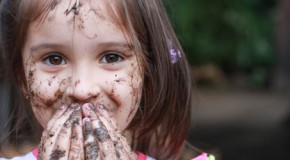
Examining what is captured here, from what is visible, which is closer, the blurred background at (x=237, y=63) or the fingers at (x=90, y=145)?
the fingers at (x=90, y=145)

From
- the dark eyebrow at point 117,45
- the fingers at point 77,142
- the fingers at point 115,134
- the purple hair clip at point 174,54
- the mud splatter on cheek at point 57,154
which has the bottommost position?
the mud splatter on cheek at point 57,154

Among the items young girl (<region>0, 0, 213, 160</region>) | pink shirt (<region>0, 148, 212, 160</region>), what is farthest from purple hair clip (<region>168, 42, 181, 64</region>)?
pink shirt (<region>0, 148, 212, 160</region>)

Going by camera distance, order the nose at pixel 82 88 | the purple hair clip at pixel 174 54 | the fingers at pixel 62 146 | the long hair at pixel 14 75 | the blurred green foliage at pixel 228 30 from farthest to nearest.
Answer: the blurred green foliage at pixel 228 30, the purple hair clip at pixel 174 54, the long hair at pixel 14 75, the nose at pixel 82 88, the fingers at pixel 62 146

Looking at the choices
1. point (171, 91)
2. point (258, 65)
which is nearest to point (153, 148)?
point (171, 91)

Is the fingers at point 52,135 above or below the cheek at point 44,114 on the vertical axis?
below

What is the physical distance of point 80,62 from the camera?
6.61 feet

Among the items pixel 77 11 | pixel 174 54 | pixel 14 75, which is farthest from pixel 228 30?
pixel 77 11

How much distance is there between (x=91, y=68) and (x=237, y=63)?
4988 millimetres

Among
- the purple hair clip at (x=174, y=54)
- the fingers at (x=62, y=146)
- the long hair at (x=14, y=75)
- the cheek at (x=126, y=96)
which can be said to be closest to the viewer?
the fingers at (x=62, y=146)

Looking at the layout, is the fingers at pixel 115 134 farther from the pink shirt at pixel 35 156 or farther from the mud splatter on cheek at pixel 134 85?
the pink shirt at pixel 35 156

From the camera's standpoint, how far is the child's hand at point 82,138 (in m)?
1.86

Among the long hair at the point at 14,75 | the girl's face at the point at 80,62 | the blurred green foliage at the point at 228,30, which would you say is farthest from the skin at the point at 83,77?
the blurred green foliage at the point at 228,30

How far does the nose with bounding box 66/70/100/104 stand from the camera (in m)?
1.99

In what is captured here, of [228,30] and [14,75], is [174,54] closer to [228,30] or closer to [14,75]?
[14,75]
